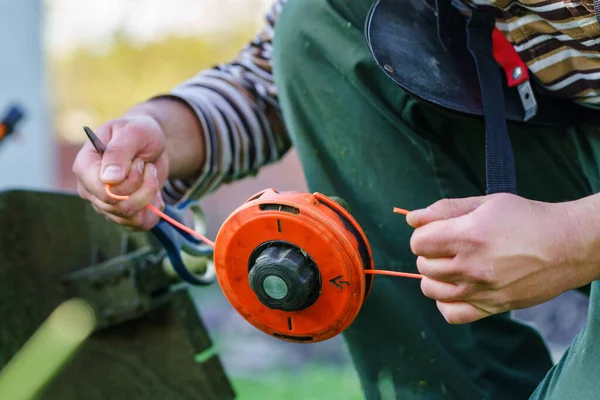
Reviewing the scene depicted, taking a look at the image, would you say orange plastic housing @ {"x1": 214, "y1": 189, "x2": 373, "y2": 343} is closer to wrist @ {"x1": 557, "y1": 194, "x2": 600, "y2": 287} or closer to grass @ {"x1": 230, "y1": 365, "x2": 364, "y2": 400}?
wrist @ {"x1": 557, "y1": 194, "x2": 600, "y2": 287}

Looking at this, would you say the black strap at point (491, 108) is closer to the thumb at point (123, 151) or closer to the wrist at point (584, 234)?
the wrist at point (584, 234)

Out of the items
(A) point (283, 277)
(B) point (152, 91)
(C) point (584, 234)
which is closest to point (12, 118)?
(A) point (283, 277)

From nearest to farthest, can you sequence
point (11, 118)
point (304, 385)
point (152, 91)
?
point (11, 118), point (304, 385), point (152, 91)

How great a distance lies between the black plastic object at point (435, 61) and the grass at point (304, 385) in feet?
4.07

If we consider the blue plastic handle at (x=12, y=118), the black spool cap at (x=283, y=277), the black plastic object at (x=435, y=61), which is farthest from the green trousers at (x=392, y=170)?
the blue plastic handle at (x=12, y=118)

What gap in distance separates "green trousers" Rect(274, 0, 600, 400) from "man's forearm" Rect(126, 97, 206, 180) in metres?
0.17

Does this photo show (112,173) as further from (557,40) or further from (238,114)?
(557,40)

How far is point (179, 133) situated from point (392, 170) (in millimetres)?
332

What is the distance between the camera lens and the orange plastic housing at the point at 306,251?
74 cm

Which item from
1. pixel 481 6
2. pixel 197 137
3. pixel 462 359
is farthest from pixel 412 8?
pixel 462 359

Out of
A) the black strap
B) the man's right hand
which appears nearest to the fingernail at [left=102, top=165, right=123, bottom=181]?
the man's right hand

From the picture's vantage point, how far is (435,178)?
41.1 inches

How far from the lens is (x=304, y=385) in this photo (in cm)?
261

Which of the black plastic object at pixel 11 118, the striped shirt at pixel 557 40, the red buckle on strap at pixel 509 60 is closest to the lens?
the striped shirt at pixel 557 40
